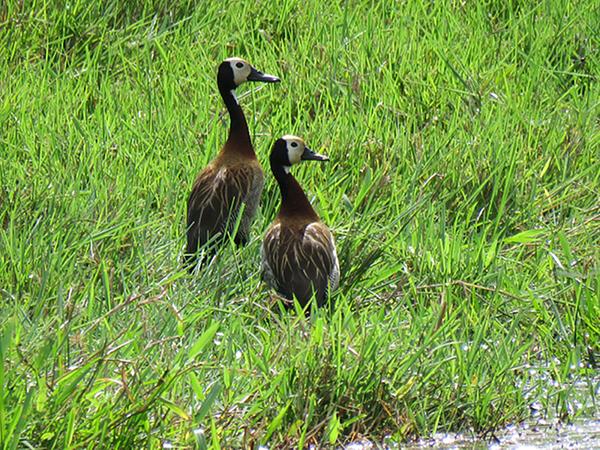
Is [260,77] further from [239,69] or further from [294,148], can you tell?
[294,148]

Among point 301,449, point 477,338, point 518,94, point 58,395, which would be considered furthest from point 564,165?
point 58,395

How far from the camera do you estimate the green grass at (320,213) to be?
184 inches

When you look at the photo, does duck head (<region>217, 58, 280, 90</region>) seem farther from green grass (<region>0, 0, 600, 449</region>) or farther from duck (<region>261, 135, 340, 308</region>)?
duck (<region>261, 135, 340, 308</region>)

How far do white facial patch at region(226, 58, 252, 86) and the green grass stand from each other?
342 mm

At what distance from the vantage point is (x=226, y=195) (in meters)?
6.66

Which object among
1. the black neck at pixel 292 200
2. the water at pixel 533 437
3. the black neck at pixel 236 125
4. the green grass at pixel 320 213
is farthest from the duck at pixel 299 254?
the water at pixel 533 437

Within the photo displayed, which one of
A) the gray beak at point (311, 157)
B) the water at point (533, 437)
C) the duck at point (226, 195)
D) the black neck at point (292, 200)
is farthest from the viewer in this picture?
the gray beak at point (311, 157)

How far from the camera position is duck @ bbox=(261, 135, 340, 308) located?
5973 mm

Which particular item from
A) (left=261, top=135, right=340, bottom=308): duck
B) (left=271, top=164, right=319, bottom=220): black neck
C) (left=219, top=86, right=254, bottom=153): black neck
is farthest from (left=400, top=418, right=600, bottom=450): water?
(left=219, top=86, right=254, bottom=153): black neck

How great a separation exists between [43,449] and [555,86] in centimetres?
502

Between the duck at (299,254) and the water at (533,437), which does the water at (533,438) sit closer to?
the water at (533,437)

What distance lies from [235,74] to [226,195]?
38.8 inches

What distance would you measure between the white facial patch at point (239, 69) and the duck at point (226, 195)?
1.30ft

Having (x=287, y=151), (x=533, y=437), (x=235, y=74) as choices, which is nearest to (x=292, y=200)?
(x=287, y=151)
